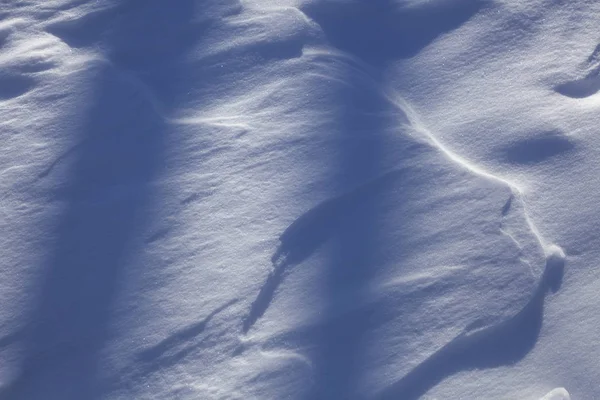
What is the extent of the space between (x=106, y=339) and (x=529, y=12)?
3.67ft

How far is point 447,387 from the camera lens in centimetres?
100

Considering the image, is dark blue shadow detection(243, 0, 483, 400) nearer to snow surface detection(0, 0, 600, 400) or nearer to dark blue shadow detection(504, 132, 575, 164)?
snow surface detection(0, 0, 600, 400)

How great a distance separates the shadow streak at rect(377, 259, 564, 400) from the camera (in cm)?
101

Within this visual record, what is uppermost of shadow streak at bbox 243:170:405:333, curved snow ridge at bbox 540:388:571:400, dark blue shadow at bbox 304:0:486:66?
dark blue shadow at bbox 304:0:486:66

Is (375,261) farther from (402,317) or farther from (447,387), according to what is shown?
(447,387)

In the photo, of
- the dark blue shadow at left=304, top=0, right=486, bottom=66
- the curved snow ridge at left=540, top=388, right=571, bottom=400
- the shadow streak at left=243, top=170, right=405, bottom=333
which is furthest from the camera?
the dark blue shadow at left=304, top=0, right=486, bottom=66

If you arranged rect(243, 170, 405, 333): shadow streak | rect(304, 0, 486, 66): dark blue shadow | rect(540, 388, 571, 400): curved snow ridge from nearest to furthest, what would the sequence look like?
rect(540, 388, 571, 400): curved snow ridge, rect(243, 170, 405, 333): shadow streak, rect(304, 0, 486, 66): dark blue shadow

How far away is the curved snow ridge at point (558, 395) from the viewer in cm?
99

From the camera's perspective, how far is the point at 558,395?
38.9 inches

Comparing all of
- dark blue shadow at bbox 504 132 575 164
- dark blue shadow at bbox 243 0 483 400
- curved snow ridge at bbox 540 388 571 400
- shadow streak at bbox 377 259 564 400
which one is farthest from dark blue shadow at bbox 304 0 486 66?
curved snow ridge at bbox 540 388 571 400

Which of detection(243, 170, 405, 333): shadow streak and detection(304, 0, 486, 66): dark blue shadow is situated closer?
detection(243, 170, 405, 333): shadow streak

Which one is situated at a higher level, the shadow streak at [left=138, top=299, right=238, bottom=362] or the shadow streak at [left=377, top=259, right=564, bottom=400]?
the shadow streak at [left=138, top=299, right=238, bottom=362]

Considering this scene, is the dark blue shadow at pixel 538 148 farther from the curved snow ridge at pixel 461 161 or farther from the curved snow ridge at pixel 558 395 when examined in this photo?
the curved snow ridge at pixel 558 395

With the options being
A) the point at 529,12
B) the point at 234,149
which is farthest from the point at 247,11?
the point at 529,12
